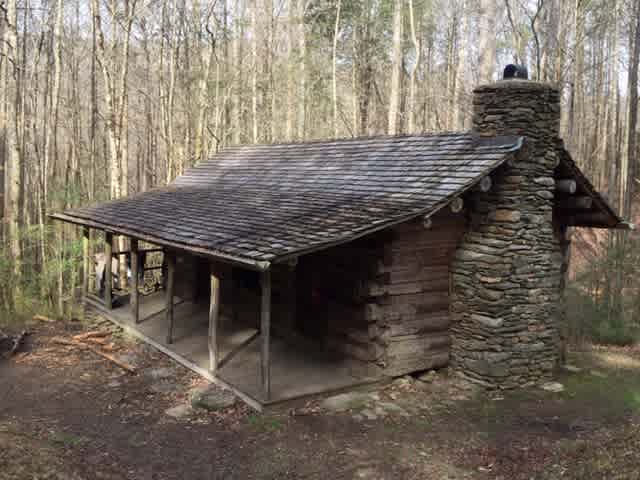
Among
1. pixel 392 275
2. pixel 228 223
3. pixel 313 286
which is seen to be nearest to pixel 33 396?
pixel 228 223

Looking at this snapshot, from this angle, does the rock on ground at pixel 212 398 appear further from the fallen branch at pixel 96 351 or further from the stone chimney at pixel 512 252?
the stone chimney at pixel 512 252

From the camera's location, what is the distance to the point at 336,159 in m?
12.3

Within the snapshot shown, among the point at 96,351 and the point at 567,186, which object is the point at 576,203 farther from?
the point at 96,351

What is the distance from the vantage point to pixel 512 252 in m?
9.26

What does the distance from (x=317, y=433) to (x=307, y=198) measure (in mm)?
4387

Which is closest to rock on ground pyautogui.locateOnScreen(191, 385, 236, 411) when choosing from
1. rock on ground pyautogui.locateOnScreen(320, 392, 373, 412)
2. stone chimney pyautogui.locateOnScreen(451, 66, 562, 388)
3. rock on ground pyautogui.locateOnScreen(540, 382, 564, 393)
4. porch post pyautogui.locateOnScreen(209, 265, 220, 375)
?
porch post pyautogui.locateOnScreen(209, 265, 220, 375)

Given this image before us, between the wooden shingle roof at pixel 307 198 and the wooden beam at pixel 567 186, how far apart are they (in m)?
1.23

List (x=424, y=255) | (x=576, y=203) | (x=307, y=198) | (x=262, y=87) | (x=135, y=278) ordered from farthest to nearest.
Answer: (x=262, y=87), (x=135, y=278), (x=307, y=198), (x=576, y=203), (x=424, y=255)

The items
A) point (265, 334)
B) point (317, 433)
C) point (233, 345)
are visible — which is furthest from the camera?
point (233, 345)

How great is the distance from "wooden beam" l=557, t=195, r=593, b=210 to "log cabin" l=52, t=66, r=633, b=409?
0.06 feet

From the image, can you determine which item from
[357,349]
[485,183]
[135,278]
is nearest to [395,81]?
[135,278]

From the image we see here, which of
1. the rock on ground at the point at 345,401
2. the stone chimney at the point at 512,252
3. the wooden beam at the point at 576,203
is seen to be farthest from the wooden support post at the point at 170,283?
the wooden beam at the point at 576,203

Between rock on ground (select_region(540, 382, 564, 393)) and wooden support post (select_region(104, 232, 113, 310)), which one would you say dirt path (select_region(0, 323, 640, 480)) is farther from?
wooden support post (select_region(104, 232, 113, 310))

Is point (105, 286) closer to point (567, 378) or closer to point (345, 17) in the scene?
point (567, 378)
